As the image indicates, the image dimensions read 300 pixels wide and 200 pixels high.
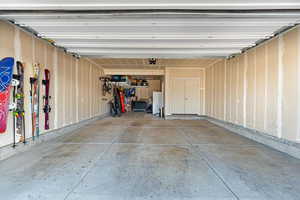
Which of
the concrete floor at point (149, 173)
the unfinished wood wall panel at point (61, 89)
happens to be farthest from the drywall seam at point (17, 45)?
the concrete floor at point (149, 173)

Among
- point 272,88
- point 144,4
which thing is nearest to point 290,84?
point 272,88

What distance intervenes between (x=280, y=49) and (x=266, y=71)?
0.73m

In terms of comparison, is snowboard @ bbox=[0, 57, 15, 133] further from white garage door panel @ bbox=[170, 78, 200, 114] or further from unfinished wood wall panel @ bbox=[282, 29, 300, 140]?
white garage door panel @ bbox=[170, 78, 200, 114]

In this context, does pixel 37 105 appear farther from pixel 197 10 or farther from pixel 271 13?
pixel 271 13

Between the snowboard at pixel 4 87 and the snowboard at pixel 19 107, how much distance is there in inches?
11.4

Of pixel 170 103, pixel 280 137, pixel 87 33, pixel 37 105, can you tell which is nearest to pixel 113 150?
pixel 37 105

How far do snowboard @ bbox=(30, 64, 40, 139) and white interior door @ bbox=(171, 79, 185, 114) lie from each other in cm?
776

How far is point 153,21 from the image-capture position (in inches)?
144

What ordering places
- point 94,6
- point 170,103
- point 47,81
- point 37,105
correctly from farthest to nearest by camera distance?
1. point 170,103
2. point 47,81
3. point 37,105
4. point 94,6

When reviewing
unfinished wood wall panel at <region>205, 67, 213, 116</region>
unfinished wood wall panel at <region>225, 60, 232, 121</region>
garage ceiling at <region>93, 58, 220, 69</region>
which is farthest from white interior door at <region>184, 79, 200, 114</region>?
unfinished wood wall panel at <region>225, 60, 232, 121</region>

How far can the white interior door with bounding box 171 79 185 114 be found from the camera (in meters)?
11.4

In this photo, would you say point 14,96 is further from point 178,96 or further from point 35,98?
point 178,96

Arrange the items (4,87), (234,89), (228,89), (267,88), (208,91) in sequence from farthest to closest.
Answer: (208,91) < (228,89) < (234,89) < (267,88) < (4,87)

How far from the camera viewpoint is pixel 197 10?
10.4 ft
